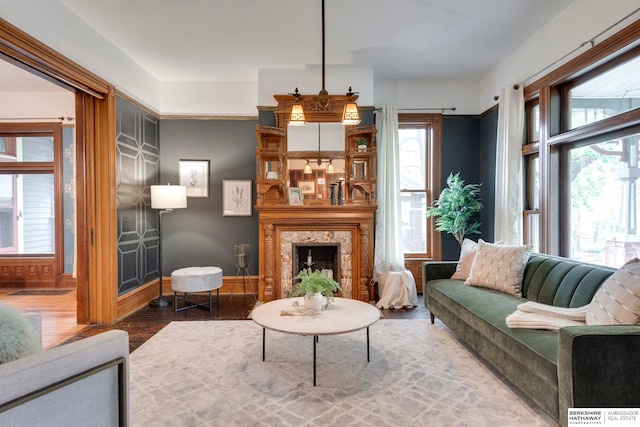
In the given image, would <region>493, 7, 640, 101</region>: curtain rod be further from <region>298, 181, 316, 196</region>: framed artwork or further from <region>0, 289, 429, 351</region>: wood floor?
<region>0, 289, 429, 351</region>: wood floor

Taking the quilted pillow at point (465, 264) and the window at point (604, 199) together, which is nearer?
the window at point (604, 199)

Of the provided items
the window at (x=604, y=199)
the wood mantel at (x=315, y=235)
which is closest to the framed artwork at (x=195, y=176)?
the wood mantel at (x=315, y=235)

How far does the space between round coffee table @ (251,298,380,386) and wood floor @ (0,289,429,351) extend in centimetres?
119

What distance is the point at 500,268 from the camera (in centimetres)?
309

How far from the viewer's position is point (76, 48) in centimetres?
326

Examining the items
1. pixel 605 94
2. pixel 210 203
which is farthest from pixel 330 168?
pixel 605 94

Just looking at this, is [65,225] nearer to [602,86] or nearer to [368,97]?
[368,97]

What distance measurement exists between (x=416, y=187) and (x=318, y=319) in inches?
126

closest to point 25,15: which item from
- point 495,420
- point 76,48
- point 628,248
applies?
point 76,48

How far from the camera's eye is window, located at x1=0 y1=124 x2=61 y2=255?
550 centimetres

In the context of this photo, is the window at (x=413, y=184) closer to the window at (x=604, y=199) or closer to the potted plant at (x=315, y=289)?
the window at (x=604, y=199)

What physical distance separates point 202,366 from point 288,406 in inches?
36.4

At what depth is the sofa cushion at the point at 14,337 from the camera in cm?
119

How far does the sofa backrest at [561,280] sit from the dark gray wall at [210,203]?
11.6 ft
